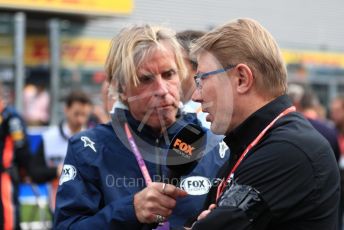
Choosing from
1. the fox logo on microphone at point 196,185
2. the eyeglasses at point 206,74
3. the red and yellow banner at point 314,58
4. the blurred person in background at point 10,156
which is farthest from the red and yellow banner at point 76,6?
the eyeglasses at point 206,74

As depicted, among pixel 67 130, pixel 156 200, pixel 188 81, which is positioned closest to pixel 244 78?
pixel 156 200

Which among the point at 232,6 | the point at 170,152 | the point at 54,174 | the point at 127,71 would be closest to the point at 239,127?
the point at 170,152

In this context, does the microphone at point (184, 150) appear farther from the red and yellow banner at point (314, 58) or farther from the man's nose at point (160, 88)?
the red and yellow banner at point (314, 58)

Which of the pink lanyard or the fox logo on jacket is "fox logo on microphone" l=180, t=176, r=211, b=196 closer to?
the pink lanyard

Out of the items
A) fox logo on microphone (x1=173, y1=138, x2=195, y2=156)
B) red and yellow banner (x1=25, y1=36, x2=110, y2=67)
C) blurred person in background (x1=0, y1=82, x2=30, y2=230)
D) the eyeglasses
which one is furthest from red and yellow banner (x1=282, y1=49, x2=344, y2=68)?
fox logo on microphone (x1=173, y1=138, x2=195, y2=156)

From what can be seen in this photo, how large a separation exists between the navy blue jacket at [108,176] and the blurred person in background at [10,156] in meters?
2.47

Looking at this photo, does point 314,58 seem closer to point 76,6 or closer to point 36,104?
point 76,6

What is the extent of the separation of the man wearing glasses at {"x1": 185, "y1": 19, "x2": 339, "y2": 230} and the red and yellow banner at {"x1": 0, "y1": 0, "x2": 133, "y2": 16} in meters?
12.3

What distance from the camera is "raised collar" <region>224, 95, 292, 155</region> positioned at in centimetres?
202

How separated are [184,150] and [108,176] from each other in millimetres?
448

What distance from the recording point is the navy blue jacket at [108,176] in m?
2.44

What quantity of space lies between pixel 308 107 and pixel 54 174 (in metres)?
2.47

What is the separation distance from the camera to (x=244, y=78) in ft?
6.70

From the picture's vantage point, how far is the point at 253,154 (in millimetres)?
1928
